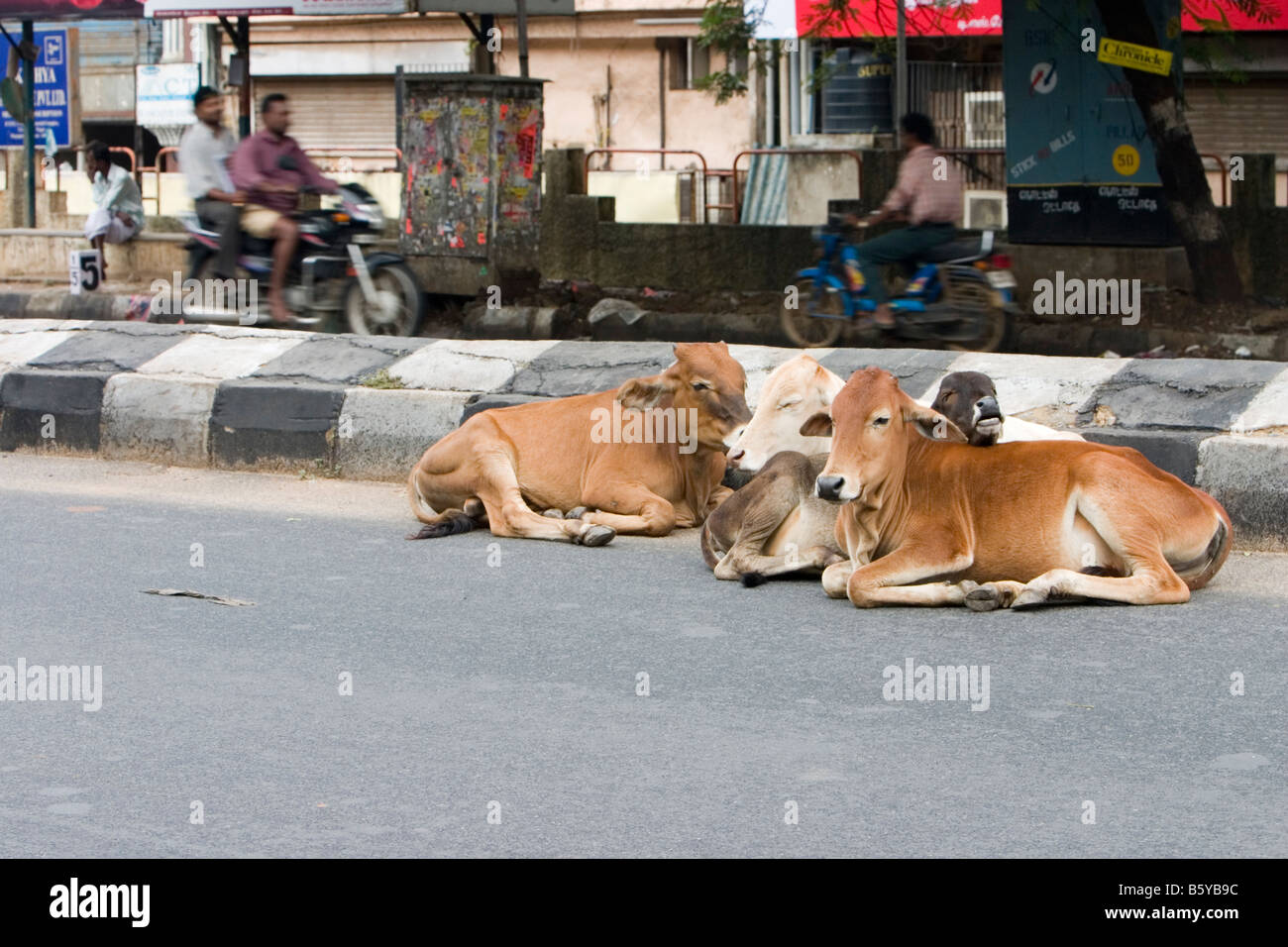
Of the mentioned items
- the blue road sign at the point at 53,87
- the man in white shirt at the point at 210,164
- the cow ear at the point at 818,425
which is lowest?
the cow ear at the point at 818,425

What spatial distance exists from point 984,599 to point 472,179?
958 centimetres

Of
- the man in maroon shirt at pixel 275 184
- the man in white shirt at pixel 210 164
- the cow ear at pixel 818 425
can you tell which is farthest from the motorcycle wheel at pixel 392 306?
the cow ear at pixel 818 425

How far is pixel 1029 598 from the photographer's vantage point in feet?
19.4

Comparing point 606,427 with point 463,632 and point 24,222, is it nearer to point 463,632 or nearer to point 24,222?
point 463,632

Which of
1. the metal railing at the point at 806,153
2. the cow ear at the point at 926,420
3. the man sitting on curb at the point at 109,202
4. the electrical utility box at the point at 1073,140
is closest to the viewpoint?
the cow ear at the point at 926,420

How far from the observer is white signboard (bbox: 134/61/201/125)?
3212 centimetres

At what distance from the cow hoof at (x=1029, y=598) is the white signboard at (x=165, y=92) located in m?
28.5

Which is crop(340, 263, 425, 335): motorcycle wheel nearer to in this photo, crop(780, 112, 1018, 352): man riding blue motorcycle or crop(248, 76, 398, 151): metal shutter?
crop(780, 112, 1018, 352): man riding blue motorcycle

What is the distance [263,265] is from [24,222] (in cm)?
1188

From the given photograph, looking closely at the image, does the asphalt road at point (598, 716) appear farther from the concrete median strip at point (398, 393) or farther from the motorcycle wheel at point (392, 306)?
the motorcycle wheel at point (392, 306)

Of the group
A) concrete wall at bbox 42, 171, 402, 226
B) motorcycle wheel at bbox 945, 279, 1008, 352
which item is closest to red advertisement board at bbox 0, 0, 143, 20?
concrete wall at bbox 42, 171, 402, 226

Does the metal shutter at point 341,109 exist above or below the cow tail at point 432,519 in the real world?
above

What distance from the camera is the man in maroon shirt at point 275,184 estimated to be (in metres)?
12.5

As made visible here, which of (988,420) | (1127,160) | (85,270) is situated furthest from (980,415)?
(85,270)
